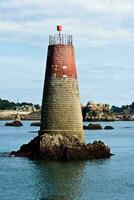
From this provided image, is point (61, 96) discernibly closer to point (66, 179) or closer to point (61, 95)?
point (61, 95)

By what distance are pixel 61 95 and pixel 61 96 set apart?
80 millimetres

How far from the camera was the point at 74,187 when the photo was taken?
3747 cm

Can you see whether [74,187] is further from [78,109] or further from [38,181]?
[78,109]

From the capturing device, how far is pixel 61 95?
52750mm

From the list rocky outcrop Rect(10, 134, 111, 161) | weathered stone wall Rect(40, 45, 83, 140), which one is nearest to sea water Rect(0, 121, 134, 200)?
rocky outcrop Rect(10, 134, 111, 161)

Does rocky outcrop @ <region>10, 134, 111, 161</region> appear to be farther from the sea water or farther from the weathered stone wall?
the sea water

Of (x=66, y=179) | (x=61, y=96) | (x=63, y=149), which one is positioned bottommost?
(x=66, y=179)

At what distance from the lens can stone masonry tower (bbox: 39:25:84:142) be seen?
52.7m

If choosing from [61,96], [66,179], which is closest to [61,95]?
[61,96]

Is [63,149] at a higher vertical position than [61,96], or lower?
lower

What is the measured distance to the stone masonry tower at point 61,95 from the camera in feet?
173

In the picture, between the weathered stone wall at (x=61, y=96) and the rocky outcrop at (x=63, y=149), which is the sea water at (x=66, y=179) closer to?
the rocky outcrop at (x=63, y=149)

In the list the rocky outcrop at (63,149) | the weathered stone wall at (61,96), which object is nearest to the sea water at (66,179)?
the rocky outcrop at (63,149)

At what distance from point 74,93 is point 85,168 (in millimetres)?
8267
